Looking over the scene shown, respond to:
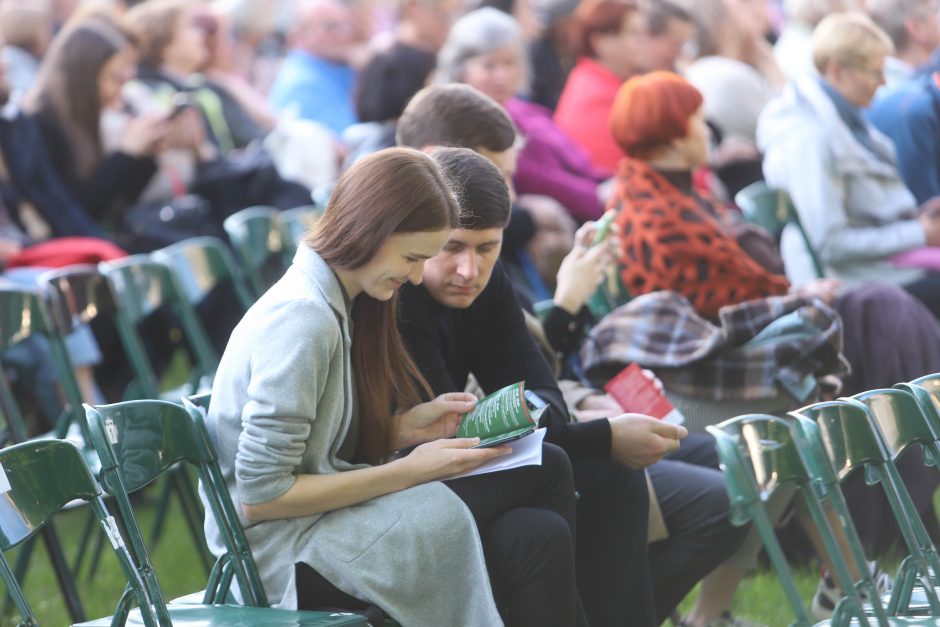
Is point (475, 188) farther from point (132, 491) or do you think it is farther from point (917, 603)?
point (917, 603)

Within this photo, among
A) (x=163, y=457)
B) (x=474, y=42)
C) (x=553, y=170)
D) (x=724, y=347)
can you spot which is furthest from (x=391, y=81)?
(x=163, y=457)

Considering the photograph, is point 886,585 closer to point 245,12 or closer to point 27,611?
point 27,611

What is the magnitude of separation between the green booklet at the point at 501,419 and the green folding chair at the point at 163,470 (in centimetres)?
45

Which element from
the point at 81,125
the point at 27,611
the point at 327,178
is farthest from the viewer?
the point at 327,178

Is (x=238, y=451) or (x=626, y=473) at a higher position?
(x=238, y=451)

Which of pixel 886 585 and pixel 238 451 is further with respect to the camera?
pixel 886 585

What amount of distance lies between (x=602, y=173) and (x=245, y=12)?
316 centimetres

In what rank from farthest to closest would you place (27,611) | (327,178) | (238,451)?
1. (327,178)
2. (238,451)
3. (27,611)

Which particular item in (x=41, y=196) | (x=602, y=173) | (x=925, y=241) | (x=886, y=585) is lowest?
(x=886, y=585)

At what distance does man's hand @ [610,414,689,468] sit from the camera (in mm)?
3084

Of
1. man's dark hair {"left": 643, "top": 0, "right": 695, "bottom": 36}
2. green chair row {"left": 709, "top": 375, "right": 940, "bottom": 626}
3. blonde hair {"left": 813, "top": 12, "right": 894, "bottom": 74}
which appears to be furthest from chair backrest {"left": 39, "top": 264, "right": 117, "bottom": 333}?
man's dark hair {"left": 643, "top": 0, "right": 695, "bottom": 36}

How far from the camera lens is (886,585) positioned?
12.0 ft

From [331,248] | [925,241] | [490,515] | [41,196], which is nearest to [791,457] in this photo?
[490,515]

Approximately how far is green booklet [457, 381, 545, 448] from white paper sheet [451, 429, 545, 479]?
0.10ft
